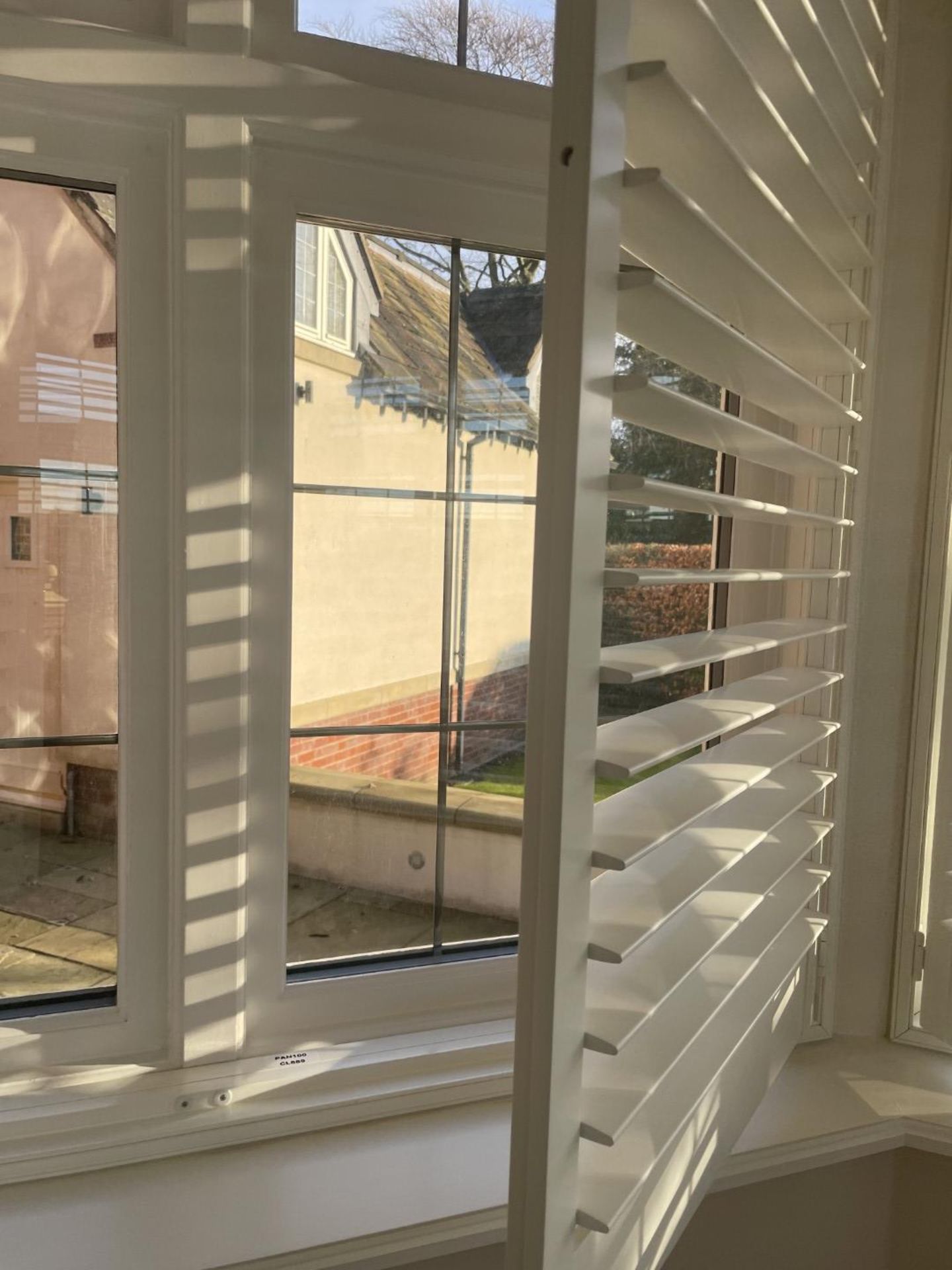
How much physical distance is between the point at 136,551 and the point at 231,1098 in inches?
27.4

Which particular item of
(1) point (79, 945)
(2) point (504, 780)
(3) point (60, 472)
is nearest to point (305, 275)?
(3) point (60, 472)

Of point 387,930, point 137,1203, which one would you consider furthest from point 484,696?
point 137,1203

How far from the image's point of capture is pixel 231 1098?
4.00ft

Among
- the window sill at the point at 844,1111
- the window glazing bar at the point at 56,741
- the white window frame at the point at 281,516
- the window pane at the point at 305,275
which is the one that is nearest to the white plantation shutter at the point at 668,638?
the window sill at the point at 844,1111

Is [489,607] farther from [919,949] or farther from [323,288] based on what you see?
[919,949]

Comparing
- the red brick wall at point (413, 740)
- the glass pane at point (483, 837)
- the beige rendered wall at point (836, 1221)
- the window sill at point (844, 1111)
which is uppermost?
the red brick wall at point (413, 740)

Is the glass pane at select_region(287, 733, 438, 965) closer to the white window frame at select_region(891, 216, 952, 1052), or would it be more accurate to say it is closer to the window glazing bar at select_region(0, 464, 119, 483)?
the window glazing bar at select_region(0, 464, 119, 483)

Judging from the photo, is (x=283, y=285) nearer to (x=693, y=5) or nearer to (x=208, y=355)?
(x=208, y=355)

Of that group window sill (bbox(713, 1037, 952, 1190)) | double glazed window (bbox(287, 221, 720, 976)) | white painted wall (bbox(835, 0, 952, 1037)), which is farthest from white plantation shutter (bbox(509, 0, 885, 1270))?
double glazed window (bbox(287, 221, 720, 976))

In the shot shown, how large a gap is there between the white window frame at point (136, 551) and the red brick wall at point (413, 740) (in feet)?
0.69

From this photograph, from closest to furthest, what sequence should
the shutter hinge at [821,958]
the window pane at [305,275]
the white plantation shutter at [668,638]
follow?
the white plantation shutter at [668,638] → the window pane at [305,275] → the shutter hinge at [821,958]

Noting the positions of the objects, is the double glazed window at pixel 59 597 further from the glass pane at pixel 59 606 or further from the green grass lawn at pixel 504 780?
the green grass lawn at pixel 504 780

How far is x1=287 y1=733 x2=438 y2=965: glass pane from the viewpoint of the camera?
1.32 m

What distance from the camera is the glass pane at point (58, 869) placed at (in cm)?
120
